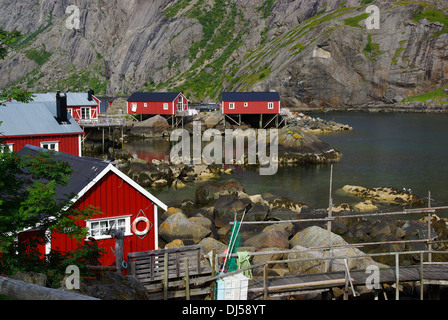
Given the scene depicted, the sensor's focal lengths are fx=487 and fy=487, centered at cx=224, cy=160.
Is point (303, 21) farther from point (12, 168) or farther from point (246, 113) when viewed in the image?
point (12, 168)

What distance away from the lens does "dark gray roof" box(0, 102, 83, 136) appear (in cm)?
3192

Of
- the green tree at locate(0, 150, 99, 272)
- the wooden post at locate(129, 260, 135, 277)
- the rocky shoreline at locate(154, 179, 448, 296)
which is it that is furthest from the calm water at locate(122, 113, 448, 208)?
the green tree at locate(0, 150, 99, 272)

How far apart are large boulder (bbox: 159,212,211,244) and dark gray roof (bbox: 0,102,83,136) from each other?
1374cm

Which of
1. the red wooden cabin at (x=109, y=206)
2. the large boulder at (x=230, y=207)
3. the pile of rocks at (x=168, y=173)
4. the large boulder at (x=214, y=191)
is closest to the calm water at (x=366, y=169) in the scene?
the large boulder at (x=214, y=191)

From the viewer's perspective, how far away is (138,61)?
171 m

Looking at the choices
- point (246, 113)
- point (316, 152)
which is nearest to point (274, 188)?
point (316, 152)

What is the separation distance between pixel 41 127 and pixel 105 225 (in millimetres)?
18596

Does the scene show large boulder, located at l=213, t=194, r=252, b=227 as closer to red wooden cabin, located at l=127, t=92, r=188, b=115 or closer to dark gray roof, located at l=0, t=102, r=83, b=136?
dark gray roof, located at l=0, t=102, r=83, b=136

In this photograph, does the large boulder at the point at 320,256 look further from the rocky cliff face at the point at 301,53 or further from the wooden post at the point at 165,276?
the rocky cliff face at the point at 301,53

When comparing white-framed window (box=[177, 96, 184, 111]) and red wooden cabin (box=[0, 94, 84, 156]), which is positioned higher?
white-framed window (box=[177, 96, 184, 111])

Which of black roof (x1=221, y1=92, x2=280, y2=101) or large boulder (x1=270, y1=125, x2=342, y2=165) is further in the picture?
black roof (x1=221, y1=92, x2=280, y2=101)

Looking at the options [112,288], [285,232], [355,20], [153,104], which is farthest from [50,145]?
[355,20]

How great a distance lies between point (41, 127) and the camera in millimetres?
32844

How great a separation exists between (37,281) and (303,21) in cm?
15193
